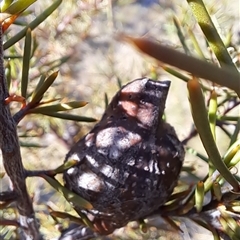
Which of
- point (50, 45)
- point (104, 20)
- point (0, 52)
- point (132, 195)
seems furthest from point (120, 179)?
point (104, 20)

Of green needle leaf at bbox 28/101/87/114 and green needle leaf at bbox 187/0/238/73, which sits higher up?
green needle leaf at bbox 187/0/238/73

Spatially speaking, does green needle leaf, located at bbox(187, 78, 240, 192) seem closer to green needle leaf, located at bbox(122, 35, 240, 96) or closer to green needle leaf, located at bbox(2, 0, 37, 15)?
green needle leaf, located at bbox(122, 35, 240, 96)

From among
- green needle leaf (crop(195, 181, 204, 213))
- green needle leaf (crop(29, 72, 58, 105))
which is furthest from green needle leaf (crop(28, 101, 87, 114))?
green needle leaf (crop(195, 181, 204, 213))

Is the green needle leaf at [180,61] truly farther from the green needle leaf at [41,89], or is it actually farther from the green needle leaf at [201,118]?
the green needle leaf at [41,89]

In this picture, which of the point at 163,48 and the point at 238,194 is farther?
the point at 238,194

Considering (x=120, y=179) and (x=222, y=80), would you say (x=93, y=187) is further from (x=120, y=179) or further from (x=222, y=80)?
(x=222, y=80)

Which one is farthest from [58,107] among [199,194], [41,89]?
[199,194]

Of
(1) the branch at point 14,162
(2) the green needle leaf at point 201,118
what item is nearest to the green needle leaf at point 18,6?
(1) the branch at point 14,162
